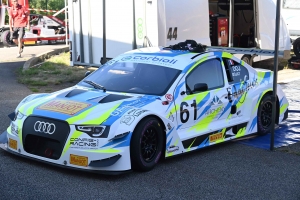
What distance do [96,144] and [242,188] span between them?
1.74 meters

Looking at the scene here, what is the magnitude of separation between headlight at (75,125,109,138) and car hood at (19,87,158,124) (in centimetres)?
6

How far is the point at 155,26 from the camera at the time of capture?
12.5 meters

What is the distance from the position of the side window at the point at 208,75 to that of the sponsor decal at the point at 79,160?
6.56ft

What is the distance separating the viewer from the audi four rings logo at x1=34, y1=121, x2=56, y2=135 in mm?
6711

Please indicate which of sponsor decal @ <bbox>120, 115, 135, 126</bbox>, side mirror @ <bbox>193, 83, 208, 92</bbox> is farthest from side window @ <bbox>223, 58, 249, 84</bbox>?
sponsor decal @ <bbox>120, 115, 135, 126</bbox>

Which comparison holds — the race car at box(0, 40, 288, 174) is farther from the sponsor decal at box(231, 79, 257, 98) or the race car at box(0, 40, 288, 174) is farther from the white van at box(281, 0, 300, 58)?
the white van at box(281, 0, 300, 58)

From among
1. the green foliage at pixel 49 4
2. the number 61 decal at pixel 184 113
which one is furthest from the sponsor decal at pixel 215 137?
the green foliage at pixel 49 4

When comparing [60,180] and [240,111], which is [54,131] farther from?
[240,111]

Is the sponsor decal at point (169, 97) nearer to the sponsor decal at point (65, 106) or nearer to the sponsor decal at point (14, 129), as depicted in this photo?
the sponsor decal at point (65, 106)

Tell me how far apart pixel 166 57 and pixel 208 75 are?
0.67 metres

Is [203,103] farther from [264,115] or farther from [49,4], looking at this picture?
[49,4]

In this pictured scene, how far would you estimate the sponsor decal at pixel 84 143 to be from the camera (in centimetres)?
646

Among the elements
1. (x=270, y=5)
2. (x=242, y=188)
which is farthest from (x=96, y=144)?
(x=270, y=5)

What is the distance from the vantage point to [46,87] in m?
13.7
